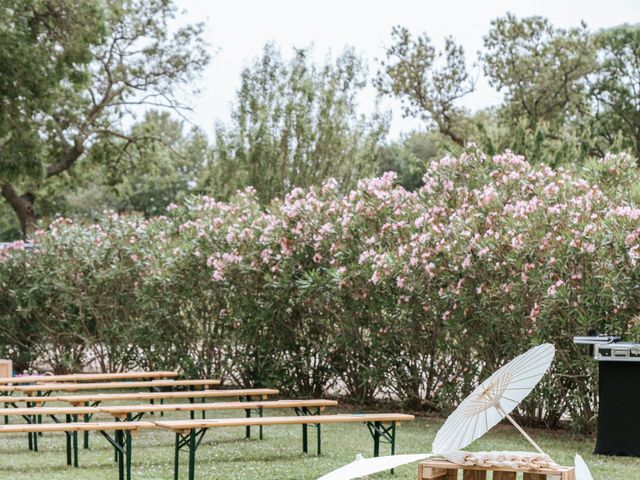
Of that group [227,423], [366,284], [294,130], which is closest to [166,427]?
[227,423]

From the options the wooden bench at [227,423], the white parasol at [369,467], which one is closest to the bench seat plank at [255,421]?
the wooden bench at [227,423]

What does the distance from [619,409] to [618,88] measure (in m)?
31.6

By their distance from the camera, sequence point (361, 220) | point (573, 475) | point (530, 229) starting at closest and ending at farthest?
point (573, 475), point (530, 229), point (361, 220)

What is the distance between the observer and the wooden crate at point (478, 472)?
5156 mm

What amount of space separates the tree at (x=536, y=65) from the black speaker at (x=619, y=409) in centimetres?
2659

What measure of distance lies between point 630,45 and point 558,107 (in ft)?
16.8

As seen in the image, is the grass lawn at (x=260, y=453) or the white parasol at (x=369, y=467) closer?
the white parasol at (x=369, y=467)

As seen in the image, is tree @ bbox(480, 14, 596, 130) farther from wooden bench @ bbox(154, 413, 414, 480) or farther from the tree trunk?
wooden bench @ bbox(154, 413, 414, 480)

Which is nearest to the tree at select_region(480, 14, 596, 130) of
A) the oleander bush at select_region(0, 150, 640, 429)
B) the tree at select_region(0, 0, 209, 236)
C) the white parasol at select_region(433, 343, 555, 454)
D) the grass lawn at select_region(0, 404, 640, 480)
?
the tree at select_region(0, 0, 209, 236)

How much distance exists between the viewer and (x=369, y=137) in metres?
29.8

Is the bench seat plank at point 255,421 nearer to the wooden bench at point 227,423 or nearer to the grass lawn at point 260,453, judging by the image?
the wooden bench at point 227,423

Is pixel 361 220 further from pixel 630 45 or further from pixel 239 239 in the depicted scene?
pixel 630 45

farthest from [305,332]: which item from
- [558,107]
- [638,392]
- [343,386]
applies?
[558,107]

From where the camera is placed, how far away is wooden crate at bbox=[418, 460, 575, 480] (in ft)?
16.9
